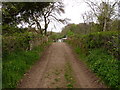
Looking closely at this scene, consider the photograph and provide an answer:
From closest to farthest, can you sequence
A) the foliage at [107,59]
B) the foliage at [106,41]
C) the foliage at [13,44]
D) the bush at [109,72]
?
the bush at [109,72]
the foliage at [107,59]
the foliage at [106,41]
the foliage at [13,44]

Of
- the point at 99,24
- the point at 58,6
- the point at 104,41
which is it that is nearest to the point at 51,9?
the point at 58,6

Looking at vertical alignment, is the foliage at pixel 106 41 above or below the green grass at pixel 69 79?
above

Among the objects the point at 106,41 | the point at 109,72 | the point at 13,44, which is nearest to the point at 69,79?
the point at 109,72


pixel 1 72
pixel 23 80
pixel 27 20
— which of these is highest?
pixel 27 20

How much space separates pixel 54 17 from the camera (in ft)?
108

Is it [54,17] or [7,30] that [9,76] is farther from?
[54,17]

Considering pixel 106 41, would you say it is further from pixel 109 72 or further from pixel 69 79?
pixel 69 79

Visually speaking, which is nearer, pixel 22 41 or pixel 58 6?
pixel 22 41

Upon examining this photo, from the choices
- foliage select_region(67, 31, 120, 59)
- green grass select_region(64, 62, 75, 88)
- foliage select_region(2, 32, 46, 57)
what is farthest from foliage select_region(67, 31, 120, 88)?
foliage select_region(2, 32, 46, 57)

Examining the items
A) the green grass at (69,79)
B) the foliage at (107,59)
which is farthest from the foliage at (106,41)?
the green grass at (69,79)

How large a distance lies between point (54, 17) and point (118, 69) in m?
26.8

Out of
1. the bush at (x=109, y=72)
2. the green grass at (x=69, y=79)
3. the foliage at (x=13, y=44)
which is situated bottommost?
the green grass at (x=69, y=79)

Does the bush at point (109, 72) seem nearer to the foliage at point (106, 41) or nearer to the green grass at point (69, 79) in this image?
the foliage at point (106, 41)

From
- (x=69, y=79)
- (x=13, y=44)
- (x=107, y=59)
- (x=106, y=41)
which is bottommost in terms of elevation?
(x=69, y=79)
